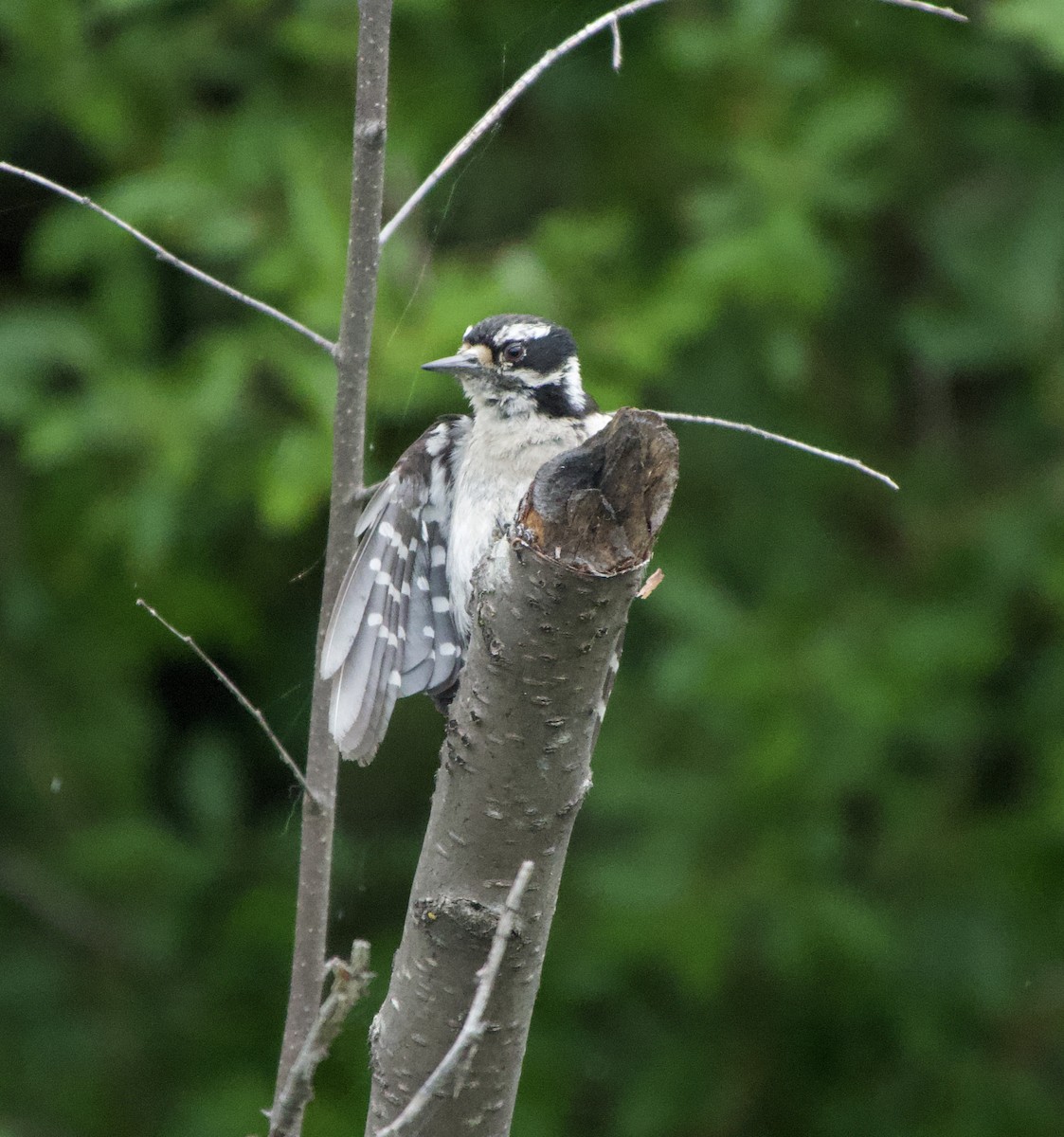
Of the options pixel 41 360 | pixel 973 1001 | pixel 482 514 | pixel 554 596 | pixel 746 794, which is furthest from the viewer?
pixel 973 1001

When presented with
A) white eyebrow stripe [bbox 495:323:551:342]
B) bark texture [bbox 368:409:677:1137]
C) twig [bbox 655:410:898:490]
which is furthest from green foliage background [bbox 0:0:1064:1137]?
bark texture [bbox 368:409:677:1137]

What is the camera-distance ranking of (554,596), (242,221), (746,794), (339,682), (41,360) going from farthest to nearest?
1. (746,794)
2. (41,360)
3. (242,221)
4. (339,682)
5. (554,596)

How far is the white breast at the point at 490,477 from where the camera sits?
2.65 metres

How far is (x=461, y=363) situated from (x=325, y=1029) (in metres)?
1.59

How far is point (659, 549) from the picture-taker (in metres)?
3.91

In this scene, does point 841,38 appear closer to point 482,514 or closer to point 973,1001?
point 482,514

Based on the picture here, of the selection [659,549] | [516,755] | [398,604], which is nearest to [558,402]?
[398,604]

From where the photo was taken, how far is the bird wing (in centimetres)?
229

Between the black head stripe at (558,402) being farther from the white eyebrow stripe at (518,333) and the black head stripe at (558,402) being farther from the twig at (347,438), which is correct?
the twig at (347,438)

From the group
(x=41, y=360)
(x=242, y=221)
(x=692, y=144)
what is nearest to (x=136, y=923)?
(x=41, y=360)

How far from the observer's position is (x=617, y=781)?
3930mm

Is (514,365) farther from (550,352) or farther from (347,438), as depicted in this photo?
(347,438)

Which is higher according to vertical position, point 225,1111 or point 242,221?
point 242,221

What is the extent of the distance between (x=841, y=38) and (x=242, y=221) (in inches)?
69.6
